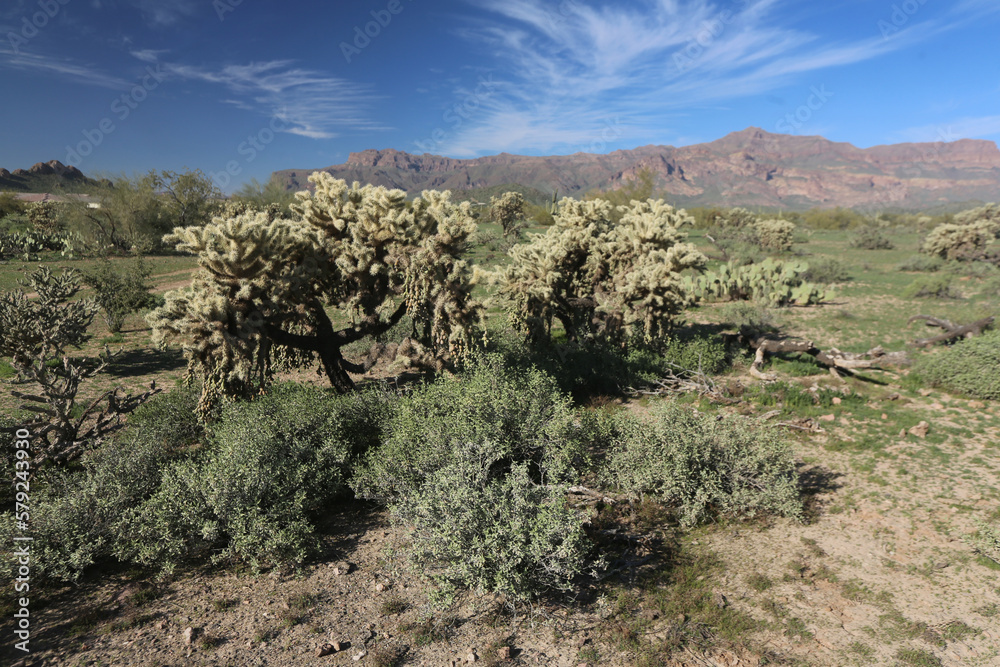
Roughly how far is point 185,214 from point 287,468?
47.9 meters

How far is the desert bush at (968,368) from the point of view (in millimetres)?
9156

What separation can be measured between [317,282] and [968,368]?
1406 centimetres

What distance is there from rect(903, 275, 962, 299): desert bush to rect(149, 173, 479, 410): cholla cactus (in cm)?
2124

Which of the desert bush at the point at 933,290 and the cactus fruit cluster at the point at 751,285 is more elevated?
the cactus fruit cluster at the point at 751,285

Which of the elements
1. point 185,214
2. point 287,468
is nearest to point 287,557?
point 287,468

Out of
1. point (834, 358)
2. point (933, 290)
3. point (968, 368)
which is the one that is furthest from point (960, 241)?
point (834, 358)

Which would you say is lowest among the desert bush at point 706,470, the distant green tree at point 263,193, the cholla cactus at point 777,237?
the desert bush at point 706,470

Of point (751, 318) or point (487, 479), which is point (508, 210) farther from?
point (487, 479)

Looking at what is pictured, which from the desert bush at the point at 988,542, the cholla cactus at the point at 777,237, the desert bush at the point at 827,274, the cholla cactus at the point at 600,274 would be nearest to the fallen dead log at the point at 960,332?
the cholla cactus at the point at 600,274

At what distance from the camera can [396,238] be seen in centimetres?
869

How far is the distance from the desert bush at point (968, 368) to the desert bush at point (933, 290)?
10.8m

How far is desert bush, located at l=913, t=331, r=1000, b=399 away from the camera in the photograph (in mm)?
9156

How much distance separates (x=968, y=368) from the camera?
955cm

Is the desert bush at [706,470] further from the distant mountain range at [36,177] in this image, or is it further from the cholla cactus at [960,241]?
the distant mountain range at [36,177]
